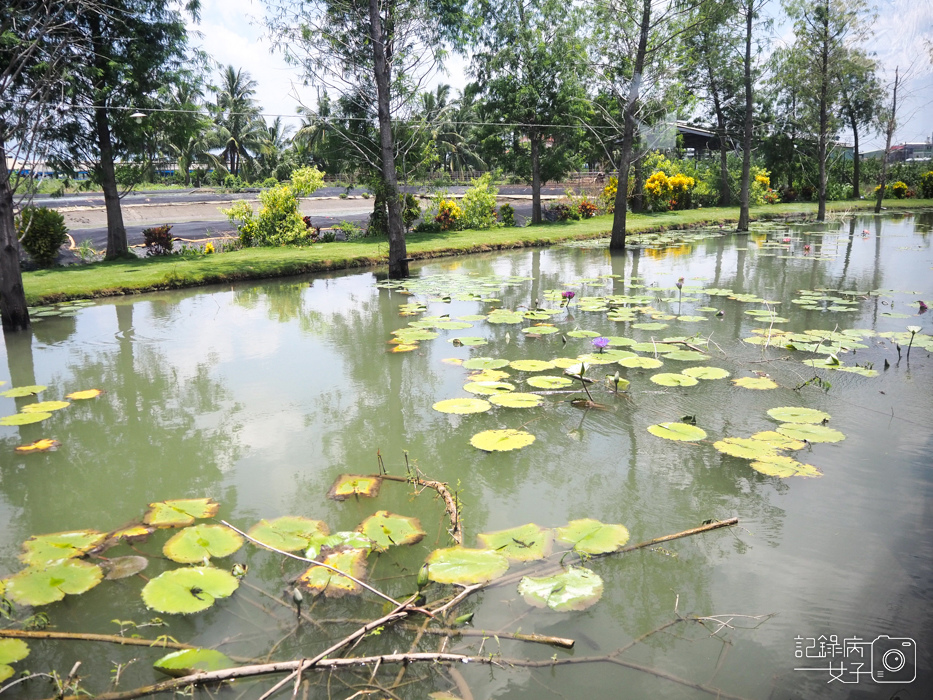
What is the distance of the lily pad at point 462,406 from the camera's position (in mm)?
3938

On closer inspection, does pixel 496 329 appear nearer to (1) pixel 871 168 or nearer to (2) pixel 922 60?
(2) pixel 922 60

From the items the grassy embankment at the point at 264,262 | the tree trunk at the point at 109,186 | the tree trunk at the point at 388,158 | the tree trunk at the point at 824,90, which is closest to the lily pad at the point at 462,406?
the tree trunk at the point at 388,158

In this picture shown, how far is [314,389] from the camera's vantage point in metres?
4.66

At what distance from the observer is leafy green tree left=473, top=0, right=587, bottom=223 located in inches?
663

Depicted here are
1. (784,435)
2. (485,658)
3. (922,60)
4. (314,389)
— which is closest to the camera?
(485,658)

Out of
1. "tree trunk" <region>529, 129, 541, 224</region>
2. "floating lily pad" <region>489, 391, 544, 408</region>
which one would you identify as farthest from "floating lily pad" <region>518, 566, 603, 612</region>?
"tree trunk" <region>529, 129, 541, 224</region>

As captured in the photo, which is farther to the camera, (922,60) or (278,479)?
(922,60)

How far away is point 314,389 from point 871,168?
34.3m

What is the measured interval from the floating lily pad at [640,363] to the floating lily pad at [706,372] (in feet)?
0.86

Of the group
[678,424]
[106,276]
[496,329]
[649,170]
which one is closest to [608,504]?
[678,424]

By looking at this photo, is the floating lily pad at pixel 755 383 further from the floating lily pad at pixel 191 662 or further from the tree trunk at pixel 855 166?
the tree trunk at pixel 855 166

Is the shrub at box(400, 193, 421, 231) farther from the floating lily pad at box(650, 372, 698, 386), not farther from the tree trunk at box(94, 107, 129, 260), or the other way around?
the floating lily pad at box(650, 372, 698, 386)

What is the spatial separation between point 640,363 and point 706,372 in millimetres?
497

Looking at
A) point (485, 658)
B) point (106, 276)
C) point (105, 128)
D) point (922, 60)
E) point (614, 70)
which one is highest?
point (922, 60)
